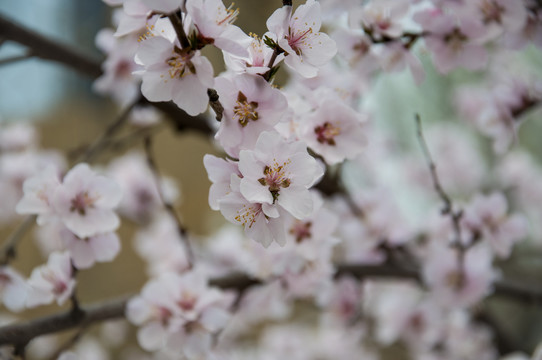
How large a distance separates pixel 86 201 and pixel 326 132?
293 millimetres

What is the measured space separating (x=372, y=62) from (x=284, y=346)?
1.11m

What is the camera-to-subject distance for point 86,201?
1.93 ft

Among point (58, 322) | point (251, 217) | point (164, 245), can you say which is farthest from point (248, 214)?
point (164, 245)

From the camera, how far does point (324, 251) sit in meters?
0.73

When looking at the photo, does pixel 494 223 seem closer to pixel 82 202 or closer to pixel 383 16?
pixel 383 16

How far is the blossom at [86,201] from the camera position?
56cm

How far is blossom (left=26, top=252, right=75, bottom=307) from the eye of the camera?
604 millimetres

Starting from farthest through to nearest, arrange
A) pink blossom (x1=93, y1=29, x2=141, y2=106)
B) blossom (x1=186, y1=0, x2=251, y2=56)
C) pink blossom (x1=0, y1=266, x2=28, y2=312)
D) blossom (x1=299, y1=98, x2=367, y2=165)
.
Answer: pink blossom (x1=93, y1=29, x2=141, y2=106), pink blossom (x1=0, y1=266, x2=28, y2=312), blossom (x1=299, y1=98, x2=367, y2=165), blossom (x1=186, y1=0, x2=251, y2=56)

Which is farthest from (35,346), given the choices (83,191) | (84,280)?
(83,191)

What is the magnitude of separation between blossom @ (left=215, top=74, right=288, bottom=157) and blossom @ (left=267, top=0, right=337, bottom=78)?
0.03 metres

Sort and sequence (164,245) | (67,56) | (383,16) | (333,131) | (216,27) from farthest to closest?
(164,245) < (67,56) < (383,16) < (333,131) < (216,27)

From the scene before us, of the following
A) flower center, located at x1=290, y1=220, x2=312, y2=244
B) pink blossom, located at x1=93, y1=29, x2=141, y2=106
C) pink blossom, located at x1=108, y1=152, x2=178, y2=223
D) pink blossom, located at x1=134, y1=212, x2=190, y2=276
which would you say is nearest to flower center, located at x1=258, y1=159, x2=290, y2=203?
flower center, located at x1=290, y1=220, x2=312, y2=244

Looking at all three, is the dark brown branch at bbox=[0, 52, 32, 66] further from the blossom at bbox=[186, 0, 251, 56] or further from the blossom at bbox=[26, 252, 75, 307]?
the blossom at bbox=[186, 0, 251, 56]

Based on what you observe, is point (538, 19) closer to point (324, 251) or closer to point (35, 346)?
point (324, 251)
